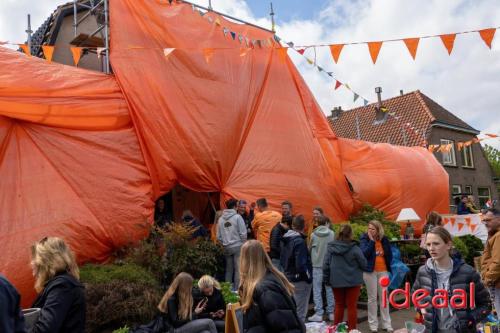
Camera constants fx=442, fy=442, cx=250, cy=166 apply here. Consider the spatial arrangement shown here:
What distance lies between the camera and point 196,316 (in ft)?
18.7

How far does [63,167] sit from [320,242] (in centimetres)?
435

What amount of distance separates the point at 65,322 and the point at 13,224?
4212mm

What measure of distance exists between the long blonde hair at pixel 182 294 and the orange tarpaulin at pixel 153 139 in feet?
7.37

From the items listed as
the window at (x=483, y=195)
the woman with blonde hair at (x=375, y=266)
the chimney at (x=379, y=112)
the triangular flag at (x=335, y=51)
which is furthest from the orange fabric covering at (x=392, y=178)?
the window at (x=483, y=195)

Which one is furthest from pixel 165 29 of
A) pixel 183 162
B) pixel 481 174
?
pixel 481 174

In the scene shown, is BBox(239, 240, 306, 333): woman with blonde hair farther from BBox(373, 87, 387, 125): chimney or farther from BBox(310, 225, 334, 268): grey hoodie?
BBox(373, 87, 387, 125): chimney

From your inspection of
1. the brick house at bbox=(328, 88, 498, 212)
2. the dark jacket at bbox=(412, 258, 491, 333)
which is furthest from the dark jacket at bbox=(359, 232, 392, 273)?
the brick house at bbox=(328, 88, 498, 212)

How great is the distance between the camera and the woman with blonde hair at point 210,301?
5910mm

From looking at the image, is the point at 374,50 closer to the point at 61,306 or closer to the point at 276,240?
the point at 276,240

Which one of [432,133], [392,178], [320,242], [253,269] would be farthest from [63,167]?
[432,133]

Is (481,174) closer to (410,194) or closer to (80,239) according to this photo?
(410,194)

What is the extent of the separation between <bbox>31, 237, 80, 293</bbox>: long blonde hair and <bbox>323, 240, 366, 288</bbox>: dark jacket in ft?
12.8

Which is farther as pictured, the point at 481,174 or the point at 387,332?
the point at 481,174

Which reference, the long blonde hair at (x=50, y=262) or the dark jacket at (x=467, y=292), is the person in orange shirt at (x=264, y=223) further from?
the long blonde hair at (x=50, y=262)
